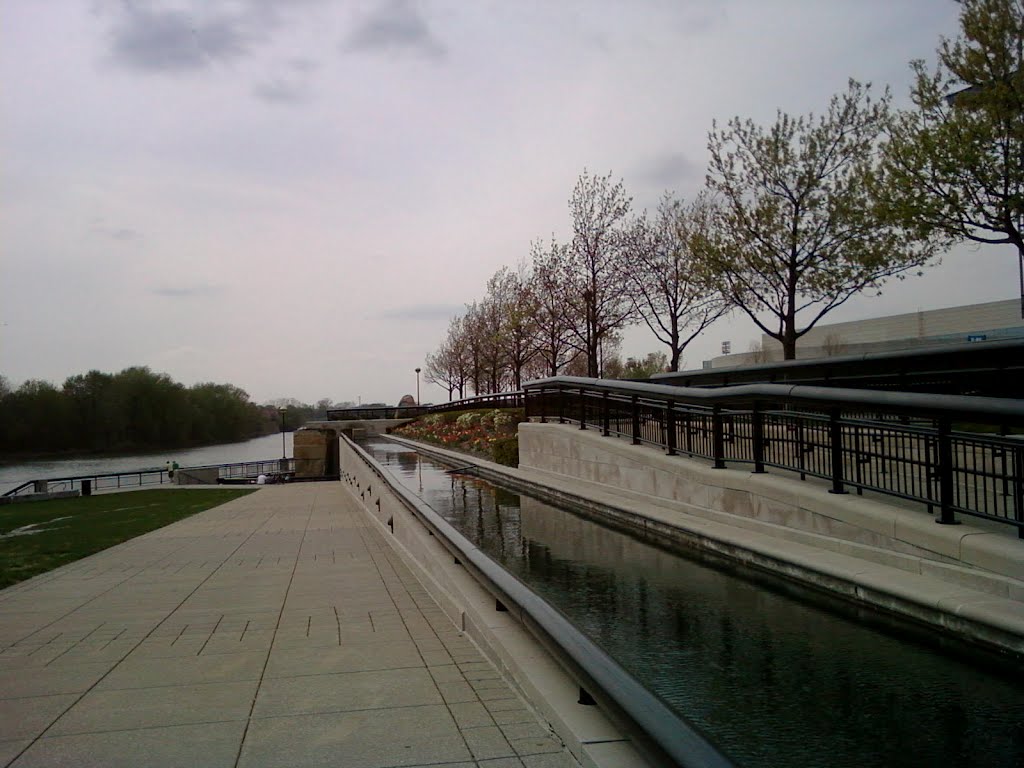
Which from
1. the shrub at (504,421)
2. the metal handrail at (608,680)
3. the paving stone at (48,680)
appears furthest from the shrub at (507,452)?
the paving stone at (48,680)

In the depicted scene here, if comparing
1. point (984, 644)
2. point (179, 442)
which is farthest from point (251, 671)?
point (179, 442)

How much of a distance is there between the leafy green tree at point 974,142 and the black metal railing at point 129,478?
117 feet

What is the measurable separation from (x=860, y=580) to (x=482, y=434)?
2020 centimetres

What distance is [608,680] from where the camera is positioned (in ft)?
10.8

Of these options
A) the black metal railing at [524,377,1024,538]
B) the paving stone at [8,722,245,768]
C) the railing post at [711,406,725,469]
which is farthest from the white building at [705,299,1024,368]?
the paving stone at [8,722,245,768]

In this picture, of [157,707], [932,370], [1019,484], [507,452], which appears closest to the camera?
[157,707]

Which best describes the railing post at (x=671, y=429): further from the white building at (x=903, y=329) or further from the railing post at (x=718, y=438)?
the white building at (x=903, y=329)

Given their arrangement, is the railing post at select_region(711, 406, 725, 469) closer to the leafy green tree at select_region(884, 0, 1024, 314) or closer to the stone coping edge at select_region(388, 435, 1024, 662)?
the stone coping edge at select_region(388, 435, 1024, 662)

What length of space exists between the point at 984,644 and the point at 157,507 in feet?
85.9

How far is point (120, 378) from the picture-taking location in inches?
3583

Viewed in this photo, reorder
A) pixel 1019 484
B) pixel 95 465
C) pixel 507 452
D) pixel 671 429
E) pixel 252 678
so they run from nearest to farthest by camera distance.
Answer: pixel 252 678
pixel 1019 484
pixel 671 429
pixel 507 452
pixel 95 465

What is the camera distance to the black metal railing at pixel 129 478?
1508 inches

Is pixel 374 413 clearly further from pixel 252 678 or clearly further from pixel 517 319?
pixel 252 678

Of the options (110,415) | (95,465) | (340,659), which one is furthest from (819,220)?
(110,415)
